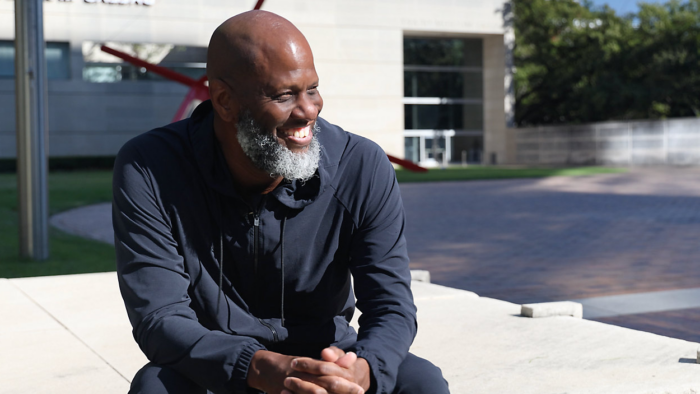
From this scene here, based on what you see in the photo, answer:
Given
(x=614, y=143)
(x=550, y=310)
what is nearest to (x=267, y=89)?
(x=550, y=310)

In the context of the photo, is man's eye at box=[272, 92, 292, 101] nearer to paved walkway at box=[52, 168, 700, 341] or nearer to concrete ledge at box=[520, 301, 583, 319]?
concrete ledge at box=[520, 301, 583, 319]

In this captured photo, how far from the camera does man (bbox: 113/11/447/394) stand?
1.92m

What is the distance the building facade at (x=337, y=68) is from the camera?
3102 centimetres

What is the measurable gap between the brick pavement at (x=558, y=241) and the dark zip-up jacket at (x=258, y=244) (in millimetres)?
3111

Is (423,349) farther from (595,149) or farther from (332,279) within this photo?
(595,149)

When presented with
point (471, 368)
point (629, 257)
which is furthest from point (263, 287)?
point (629, 257)

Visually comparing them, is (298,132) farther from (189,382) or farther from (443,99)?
(443,99)

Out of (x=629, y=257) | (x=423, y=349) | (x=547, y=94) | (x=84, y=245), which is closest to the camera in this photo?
(x=423, y=349)

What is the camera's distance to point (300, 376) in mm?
1763

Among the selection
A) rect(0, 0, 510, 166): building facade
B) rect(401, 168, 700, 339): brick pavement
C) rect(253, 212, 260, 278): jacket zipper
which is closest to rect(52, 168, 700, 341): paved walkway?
rect(401, 168, 700, 339): brick pavement

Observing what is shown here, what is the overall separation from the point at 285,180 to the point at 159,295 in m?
0.43

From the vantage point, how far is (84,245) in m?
8.95

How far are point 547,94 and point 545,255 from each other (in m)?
34.2

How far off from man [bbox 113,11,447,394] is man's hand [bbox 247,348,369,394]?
0.04 metres
